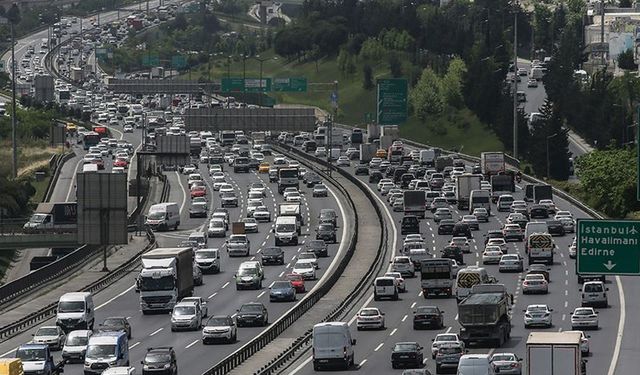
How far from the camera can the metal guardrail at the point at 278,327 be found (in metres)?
68.2

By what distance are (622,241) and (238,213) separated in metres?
91.3

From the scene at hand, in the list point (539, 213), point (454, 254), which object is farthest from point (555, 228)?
point (454, 254)

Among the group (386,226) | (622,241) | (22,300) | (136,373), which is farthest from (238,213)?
(622,241)

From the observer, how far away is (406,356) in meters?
71.6

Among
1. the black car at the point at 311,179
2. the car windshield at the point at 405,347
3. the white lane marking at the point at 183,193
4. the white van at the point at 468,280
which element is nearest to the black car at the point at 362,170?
the black car at the point at 311,179

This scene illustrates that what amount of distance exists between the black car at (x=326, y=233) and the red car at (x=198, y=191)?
101 feet

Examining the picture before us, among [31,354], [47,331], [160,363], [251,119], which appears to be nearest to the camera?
[160,363]

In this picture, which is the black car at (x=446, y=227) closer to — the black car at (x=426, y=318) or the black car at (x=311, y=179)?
the black car at (x=311, y=179)

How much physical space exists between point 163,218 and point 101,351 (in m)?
62.5

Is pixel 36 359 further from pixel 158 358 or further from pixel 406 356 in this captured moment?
pixel 406 356

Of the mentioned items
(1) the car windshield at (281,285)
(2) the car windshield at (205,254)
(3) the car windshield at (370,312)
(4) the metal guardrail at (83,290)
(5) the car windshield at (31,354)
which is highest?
(5) the car windshield at (31,354)

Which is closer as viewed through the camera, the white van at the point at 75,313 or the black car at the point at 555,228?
the white van at the point at 75,313

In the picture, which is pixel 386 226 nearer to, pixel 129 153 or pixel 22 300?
pixel 22 300

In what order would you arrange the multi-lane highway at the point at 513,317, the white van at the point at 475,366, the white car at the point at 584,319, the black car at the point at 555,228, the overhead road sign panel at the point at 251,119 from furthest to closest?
the overhead road sign panel at the point at 251,119 < the black car at the point at 555,228 < the white car at the point at 584,319 < the multi-lane highway at the point at 513,317 < the white van at the point at 475,366
